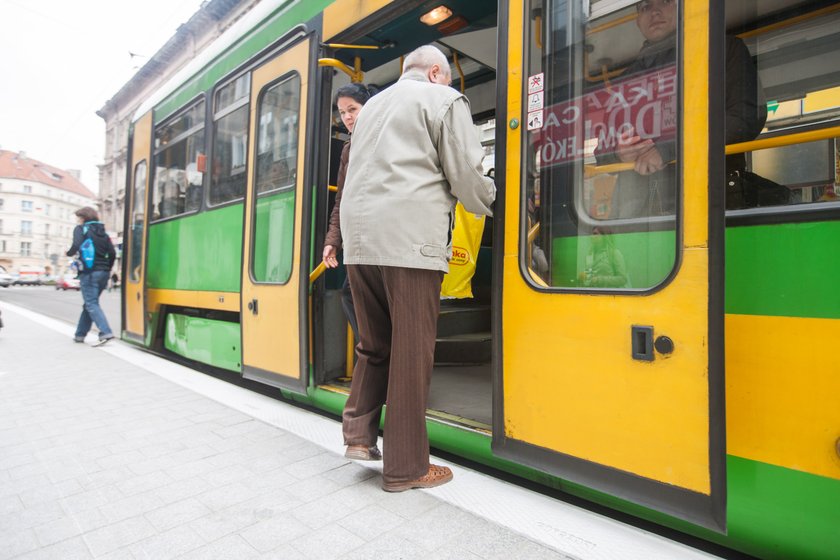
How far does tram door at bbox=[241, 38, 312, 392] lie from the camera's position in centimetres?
321

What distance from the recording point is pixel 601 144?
6.09ft

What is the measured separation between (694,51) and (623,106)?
0.28m

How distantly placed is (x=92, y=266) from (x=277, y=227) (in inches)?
184

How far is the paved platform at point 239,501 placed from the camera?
1678 mm

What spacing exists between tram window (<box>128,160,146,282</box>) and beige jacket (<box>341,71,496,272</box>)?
15.7 ft


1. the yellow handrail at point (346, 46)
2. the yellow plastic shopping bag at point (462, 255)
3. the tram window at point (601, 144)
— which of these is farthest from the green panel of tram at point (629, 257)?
the yellow plastic shopping bag at point (462, 255)

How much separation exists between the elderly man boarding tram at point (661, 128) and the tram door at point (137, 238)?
5.45 metres

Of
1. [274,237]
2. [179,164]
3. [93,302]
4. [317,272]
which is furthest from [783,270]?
[93,302]

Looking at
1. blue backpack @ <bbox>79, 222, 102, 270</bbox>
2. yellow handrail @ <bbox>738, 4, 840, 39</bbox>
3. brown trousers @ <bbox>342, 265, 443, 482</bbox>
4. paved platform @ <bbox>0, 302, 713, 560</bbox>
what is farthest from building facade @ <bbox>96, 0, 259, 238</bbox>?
yellow handrail @ <bbox>738, 4, 840, 39</bbox>

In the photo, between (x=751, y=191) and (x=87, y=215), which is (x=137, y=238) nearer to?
(x=87, y=215)

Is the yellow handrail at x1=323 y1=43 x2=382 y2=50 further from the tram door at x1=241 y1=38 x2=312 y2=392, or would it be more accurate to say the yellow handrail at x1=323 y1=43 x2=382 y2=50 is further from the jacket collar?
the jacket collar

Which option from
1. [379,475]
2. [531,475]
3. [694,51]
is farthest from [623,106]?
[379,475]

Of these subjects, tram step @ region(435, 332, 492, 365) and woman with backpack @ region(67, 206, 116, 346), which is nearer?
tram step @ region(435, 332, 492, 365)

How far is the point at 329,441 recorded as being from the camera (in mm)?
2746
